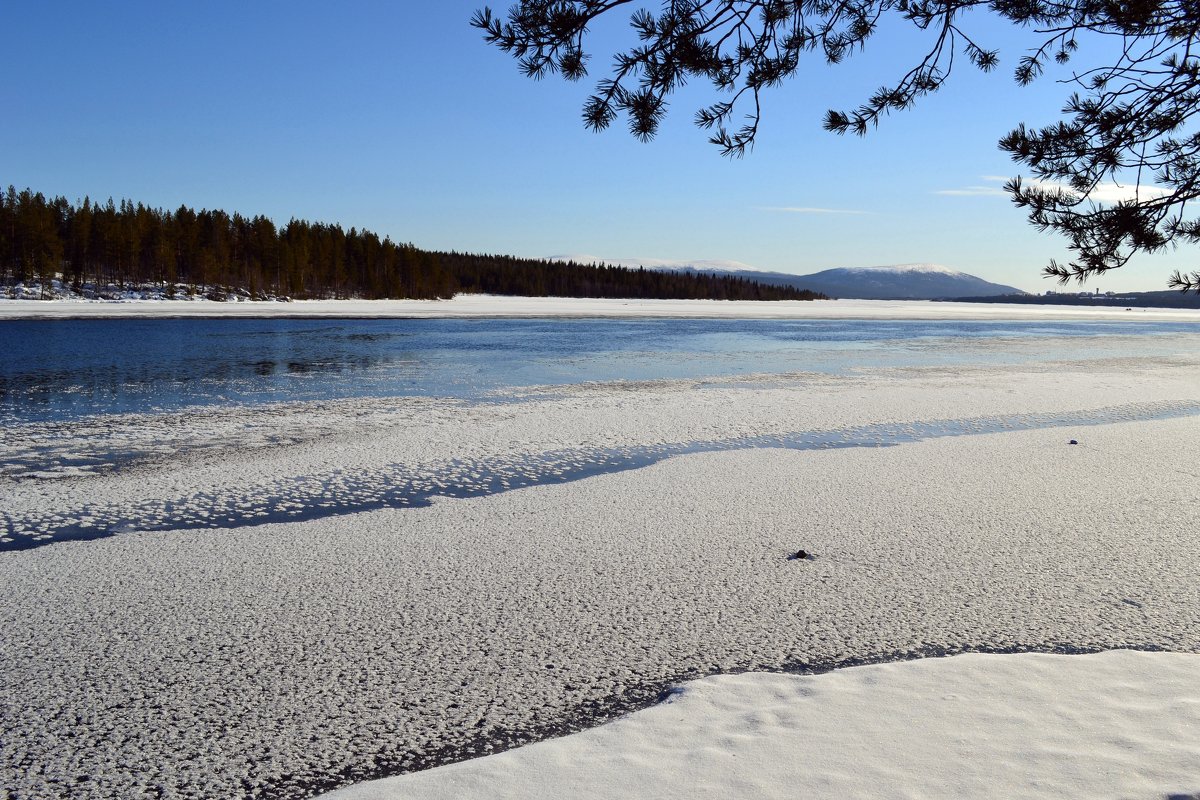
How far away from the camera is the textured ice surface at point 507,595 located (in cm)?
267

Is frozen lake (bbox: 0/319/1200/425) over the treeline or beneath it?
beneath

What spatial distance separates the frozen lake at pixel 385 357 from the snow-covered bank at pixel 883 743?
8.22 m

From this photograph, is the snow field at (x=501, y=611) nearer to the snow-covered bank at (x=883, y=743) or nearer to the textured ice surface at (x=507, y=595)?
the textured ice surface at (x=507, y=595)

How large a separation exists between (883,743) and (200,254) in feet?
235

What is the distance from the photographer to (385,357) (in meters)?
16.5

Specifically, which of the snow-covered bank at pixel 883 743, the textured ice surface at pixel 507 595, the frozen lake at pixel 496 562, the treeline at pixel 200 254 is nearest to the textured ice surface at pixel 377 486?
the frozen lake at pixel 496 562

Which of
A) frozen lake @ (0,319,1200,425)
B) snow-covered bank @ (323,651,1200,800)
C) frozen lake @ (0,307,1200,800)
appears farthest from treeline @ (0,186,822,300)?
snow-covered bank @ (323,651,1200,800)

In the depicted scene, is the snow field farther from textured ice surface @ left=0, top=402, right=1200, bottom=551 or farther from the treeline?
the treeline

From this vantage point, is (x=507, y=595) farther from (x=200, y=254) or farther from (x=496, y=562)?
(x=200, y=254)

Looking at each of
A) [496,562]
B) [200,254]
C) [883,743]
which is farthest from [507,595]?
[200,254]

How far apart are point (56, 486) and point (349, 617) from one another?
11.8ft

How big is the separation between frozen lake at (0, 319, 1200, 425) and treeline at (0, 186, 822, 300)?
3634 centimetres

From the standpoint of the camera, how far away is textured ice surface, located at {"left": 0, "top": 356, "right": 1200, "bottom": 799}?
2.67 meters

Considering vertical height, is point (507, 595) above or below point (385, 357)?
below
